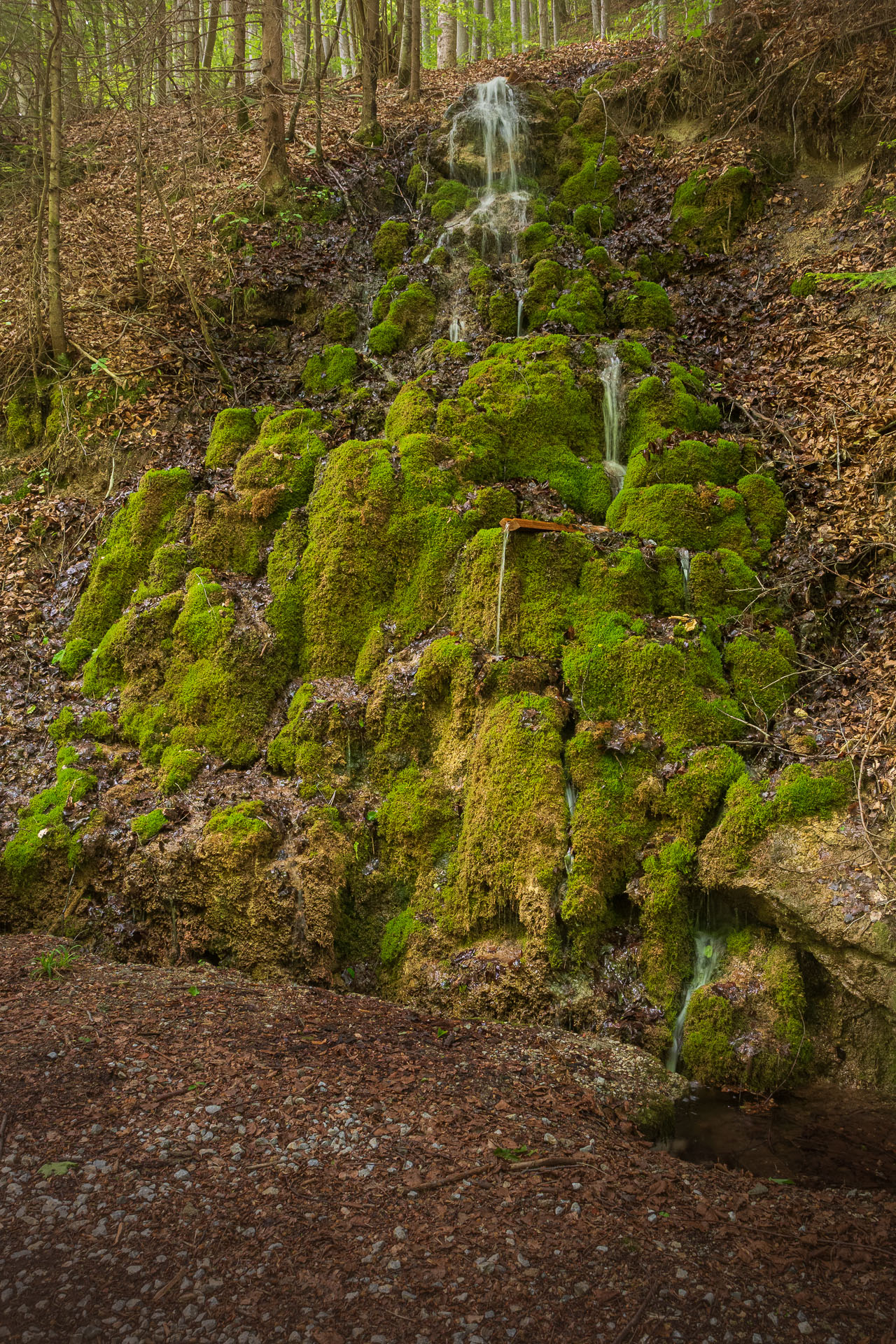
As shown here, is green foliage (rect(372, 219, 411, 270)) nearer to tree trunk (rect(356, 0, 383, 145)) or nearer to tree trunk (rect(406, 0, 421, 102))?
tree trunk (rect(356, 0, 383, 145))

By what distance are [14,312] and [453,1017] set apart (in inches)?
486

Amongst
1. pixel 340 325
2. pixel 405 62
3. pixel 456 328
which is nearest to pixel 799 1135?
pixel 456 328

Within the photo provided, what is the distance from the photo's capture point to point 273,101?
1219 centimetres

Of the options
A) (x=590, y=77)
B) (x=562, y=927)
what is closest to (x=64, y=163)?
(x=590, y=77)

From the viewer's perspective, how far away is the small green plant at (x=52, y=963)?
5602 millimetres

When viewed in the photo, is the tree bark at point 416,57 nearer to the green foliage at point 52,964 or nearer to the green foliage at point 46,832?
the green foliage at point 46,832

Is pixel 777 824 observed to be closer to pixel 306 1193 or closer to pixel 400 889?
pixel 400 889

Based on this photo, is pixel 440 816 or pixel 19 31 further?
pixel 19 31

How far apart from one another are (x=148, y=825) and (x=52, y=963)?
1609mm

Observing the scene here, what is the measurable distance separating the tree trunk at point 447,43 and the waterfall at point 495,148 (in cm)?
923

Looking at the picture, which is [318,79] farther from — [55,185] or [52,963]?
[52,963]

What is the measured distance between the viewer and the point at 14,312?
1211 centimetres

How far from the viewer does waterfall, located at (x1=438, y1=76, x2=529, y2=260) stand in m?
12.6

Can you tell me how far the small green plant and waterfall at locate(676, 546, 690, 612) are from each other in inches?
238
